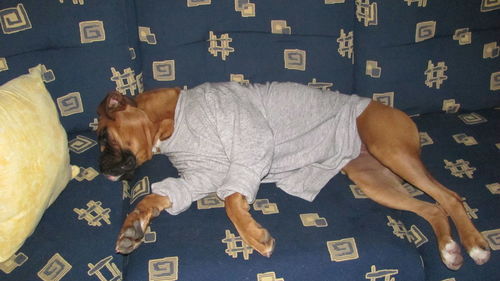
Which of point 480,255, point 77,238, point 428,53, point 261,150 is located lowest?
point 480,255

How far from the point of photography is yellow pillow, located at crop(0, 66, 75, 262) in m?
1.75

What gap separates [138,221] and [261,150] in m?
0.62

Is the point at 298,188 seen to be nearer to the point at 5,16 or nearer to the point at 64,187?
the point at 64,187

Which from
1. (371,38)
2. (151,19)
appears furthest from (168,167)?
(371,38)

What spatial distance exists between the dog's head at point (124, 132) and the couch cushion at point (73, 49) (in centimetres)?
30

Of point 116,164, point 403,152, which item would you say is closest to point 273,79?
point 403,152

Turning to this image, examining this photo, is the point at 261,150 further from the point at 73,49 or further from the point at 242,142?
the point at 73,49

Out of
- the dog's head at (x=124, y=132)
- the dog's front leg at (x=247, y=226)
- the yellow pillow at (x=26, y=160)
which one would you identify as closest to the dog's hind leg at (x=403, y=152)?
the dog's front leg at (x=247, y=226)

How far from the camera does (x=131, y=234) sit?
6.11 ft

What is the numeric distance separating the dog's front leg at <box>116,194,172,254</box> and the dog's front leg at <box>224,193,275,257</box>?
30 cm

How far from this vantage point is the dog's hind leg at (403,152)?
202 centimetres

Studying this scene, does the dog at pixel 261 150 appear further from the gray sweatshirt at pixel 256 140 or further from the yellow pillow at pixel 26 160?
the yellow pillow at pixel 26 160

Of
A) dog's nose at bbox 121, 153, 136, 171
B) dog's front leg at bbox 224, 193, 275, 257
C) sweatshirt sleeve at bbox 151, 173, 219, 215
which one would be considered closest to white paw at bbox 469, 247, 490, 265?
dog's front leg at bbox 224, 193, 275, 257

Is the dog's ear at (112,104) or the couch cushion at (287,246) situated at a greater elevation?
the dog's ear at (112,104)
